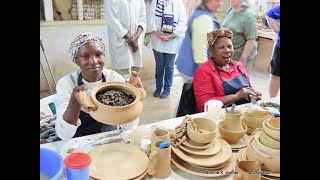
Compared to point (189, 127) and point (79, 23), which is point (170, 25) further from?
point (189, 127)

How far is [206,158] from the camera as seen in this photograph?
1151mm

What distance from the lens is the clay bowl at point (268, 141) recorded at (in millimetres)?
1054

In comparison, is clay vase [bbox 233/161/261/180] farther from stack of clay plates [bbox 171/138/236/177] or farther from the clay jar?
the clay jar

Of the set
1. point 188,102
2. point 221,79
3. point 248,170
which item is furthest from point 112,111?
point 221,79

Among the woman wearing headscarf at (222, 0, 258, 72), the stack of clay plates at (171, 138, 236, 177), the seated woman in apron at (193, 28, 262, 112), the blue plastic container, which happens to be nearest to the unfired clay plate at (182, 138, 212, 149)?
the stack of clay plates at (171, 138, 236, 177)

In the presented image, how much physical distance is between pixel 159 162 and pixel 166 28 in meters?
2.63

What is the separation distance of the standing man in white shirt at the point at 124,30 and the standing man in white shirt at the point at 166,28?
0.16m

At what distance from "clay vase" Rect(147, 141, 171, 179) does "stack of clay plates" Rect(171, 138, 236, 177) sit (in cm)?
6

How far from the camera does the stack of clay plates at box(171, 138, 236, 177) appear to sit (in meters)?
1.12

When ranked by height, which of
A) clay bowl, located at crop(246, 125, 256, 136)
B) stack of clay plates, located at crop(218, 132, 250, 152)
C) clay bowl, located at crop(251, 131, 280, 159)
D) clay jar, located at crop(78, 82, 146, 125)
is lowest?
stack of clay plates, located at crop(218, 132, 250, 152)

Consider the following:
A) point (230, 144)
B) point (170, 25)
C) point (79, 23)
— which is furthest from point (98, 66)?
point (79, 23)

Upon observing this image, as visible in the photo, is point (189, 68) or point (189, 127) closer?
point (189, 127)
